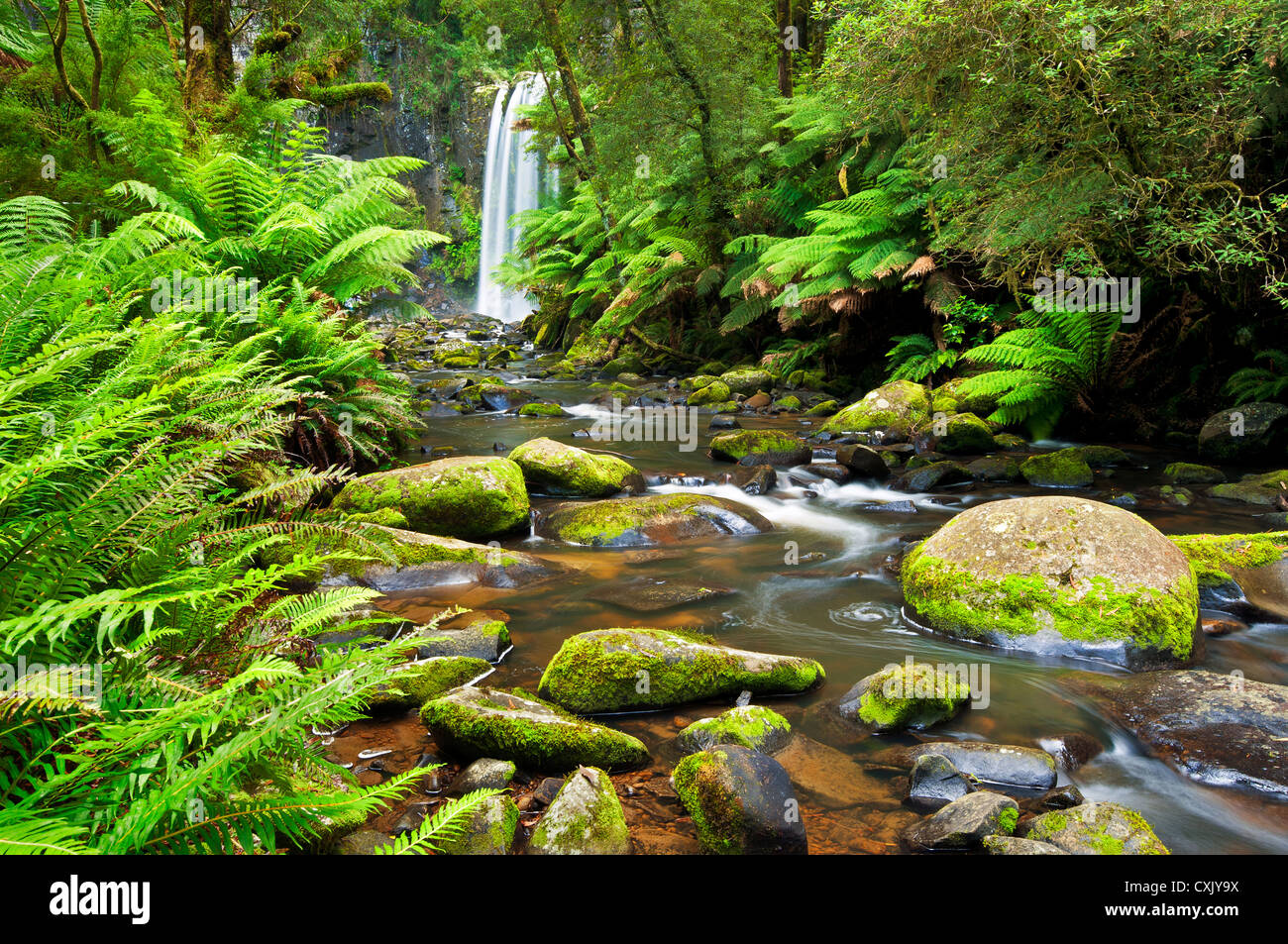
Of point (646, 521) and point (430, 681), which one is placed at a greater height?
point (646, 521)

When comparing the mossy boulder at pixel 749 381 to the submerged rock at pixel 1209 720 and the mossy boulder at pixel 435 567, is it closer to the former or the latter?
the mossy boulder at pixel 435 567

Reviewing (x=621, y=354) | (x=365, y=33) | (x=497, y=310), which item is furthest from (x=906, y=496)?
(x=365, y=33)

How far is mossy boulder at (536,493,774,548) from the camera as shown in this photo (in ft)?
19.1

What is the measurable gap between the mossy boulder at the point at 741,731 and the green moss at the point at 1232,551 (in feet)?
10.6

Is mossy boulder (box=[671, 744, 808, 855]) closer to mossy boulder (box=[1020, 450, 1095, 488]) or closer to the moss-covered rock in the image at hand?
the moss-covered rock

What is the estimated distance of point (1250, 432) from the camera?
7.21 meters

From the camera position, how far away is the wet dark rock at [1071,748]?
299cm

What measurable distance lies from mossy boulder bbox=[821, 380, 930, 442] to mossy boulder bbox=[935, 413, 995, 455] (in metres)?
0.62

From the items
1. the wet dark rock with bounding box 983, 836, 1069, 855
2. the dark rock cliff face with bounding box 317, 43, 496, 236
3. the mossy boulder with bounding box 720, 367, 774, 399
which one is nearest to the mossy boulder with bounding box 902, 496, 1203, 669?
the wet dark rock with bounding box 983, 836, 1069, 855

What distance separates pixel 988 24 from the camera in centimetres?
602

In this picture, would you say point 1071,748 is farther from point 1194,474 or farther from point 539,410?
point 539,410

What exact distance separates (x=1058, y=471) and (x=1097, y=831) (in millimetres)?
5596

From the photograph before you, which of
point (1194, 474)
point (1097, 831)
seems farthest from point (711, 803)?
point (1194, 474)

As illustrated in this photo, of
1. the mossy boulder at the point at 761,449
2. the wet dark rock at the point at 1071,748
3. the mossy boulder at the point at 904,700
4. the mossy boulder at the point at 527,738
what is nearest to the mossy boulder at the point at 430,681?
the mossy boulder at the point at 527,738
